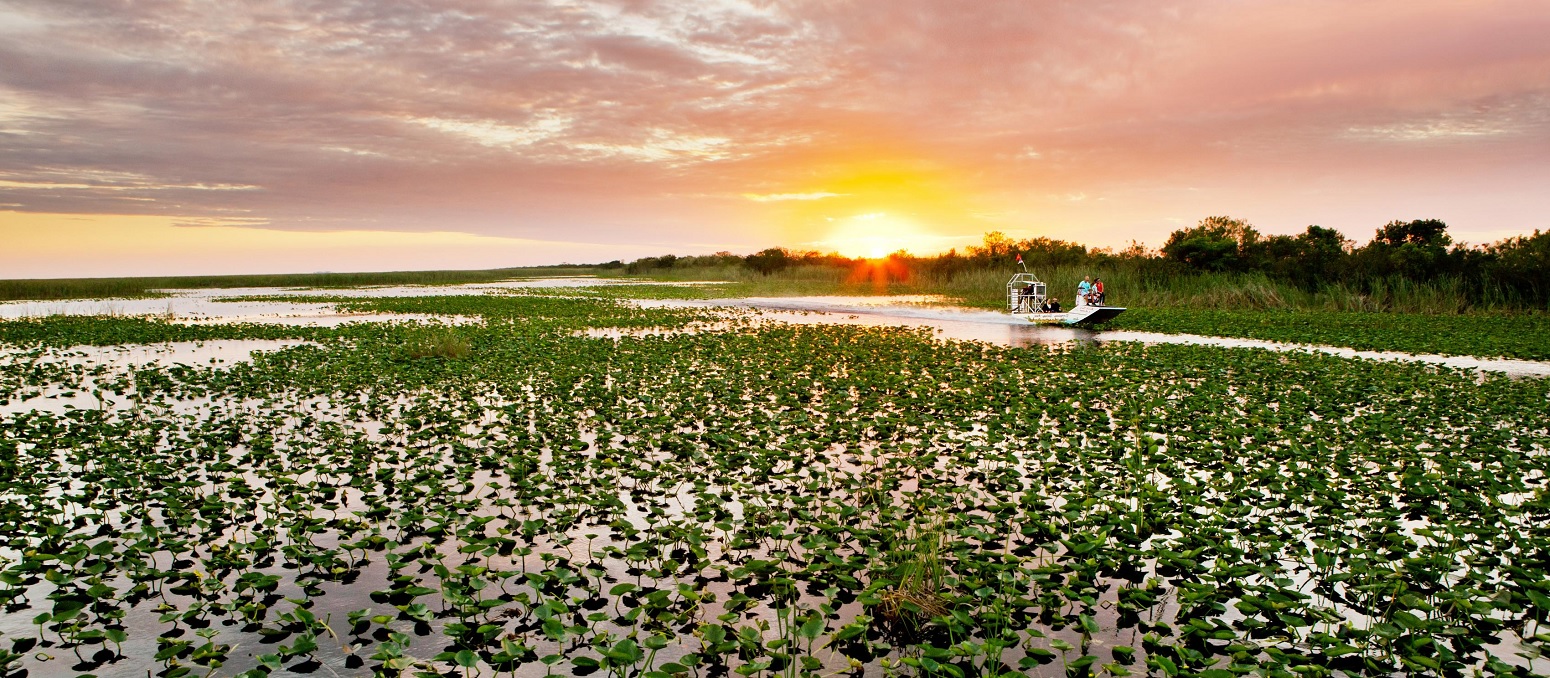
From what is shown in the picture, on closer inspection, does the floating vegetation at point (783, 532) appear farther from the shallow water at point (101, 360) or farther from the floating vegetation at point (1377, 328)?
the floating vegetation at point (1377, 328)

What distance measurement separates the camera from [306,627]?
409 centimetres

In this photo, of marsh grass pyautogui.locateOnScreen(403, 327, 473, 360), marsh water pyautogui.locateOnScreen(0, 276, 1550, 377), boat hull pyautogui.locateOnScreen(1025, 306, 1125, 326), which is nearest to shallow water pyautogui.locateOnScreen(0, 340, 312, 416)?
marsh grass pyautogui.locateOnScreen(403, 327, 473, 360)

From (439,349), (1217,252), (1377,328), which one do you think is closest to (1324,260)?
(1217,252)

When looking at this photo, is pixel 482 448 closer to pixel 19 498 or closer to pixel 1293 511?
pixel 19 498

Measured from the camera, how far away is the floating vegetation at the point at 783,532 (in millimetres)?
3867

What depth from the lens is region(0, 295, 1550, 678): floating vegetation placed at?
3.87 metres

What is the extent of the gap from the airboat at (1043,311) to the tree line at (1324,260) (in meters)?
10.2

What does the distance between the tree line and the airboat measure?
1025cm

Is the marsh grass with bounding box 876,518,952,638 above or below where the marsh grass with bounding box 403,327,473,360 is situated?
below

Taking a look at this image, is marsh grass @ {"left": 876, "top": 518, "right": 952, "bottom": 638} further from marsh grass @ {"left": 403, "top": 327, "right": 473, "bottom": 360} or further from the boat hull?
the boat hull

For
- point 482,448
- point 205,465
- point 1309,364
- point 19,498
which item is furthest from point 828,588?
point 1309,364

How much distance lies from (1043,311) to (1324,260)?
14.8 m

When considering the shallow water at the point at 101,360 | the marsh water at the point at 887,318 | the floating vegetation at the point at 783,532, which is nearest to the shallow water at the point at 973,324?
the marsh water at the point at 887,318

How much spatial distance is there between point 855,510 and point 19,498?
6607 millimetres
